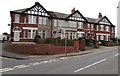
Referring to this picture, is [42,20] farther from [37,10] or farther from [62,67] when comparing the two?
[62,67]

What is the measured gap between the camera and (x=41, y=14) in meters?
31.8

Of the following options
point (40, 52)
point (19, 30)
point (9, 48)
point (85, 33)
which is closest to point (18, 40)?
point (19, 30)

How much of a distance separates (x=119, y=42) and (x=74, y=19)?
19.4 meters

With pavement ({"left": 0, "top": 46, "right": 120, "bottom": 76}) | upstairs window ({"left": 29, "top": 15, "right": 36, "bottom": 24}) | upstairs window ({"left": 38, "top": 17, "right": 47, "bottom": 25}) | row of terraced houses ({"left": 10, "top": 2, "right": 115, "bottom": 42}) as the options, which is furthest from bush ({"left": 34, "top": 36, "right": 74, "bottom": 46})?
pavement ({"left": 0, "top": 46, "right": 120, "bottom": 76})

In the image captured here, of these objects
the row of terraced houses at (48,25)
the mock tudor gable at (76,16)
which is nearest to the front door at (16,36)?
the row of terraced houses at (48,25)

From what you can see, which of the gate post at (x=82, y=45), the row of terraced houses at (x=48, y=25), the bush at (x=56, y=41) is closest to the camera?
the bush at (x=56, y=41)

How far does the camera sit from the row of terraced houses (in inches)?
1156

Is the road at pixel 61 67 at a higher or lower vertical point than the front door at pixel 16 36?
lower

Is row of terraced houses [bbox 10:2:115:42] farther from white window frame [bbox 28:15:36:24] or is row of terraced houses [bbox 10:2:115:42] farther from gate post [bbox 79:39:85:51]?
gate post [bbox 79:39:85:51]

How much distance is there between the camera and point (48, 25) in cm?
3353

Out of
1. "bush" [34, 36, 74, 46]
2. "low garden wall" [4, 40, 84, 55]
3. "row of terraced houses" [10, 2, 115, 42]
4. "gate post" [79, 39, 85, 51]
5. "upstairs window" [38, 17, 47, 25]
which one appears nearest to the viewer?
"low garden wall" [4, 40, 84, 55]

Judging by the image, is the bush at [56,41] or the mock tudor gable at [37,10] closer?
the bush at [56,41]

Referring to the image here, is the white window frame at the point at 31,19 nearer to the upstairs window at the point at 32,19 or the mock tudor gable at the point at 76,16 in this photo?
the upstairs window at the point at 32,19

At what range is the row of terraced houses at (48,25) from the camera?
29375 millimetres
